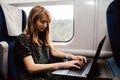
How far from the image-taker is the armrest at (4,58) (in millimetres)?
1388

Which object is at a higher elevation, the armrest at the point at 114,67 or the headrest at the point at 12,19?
the headrest at the point at 12,19

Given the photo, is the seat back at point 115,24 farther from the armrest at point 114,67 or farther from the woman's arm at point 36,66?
the woman's arm at point 36,66

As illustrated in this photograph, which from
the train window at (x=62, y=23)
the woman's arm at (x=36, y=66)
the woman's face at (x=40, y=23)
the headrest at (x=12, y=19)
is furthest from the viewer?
the train window at (x=62, y=23)

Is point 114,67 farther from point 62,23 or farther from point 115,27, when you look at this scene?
point 62,23

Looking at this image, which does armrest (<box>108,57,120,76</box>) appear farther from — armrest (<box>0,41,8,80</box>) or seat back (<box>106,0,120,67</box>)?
armrest (<box>0,41,8,80</box>)

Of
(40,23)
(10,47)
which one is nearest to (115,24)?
(40,23)

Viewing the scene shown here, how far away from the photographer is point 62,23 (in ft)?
7.07

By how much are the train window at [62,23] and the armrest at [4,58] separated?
0.89 metres

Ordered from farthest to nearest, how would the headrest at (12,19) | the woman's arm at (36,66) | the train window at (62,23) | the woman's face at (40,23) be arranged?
the train window at (62,23)
the headrest at (12,19)
the woman's face at (40,23)
the woman's arm at (36,66)

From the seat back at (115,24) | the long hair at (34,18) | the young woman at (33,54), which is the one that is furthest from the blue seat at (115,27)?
the long hair at (34,18)

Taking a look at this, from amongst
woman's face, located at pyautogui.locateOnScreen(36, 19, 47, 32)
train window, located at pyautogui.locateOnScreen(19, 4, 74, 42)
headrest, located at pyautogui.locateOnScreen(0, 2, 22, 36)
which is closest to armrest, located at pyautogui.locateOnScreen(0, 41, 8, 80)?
headrest, located at pyautogui.locateOnScreen(0, 2, 22, 36)

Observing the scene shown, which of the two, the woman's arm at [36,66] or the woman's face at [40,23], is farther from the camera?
the woman's face at [40,23]

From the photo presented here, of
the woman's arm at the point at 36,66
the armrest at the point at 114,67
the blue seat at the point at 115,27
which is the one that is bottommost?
the armrest at the point at 114,67

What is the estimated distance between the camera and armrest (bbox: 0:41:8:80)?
139 cm
